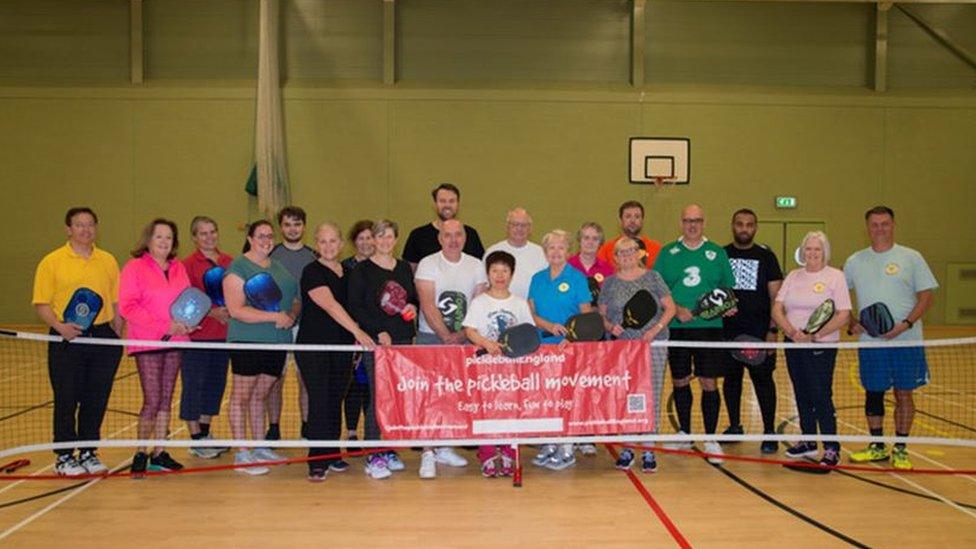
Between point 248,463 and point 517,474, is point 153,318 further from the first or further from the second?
point 517,474

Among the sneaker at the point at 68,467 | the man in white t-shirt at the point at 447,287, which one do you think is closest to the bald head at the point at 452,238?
the man in white t-shirt at the point at 447,287

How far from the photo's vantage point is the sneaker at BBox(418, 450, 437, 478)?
→ 20.7ft

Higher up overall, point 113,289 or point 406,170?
point 406,170

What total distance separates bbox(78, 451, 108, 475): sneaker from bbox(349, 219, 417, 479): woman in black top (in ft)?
6.82

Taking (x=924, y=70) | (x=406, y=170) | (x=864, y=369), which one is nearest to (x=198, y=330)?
(x=864, y=369)

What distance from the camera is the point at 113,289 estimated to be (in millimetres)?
6543

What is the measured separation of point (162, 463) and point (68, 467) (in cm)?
68

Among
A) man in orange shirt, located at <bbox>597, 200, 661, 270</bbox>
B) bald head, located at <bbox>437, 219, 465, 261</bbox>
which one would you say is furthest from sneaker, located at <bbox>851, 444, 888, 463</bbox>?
bald head, located at <bbox>437, 219, 465, 261</bbox>

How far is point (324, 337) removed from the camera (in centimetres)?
623

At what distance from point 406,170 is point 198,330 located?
35.5 feet

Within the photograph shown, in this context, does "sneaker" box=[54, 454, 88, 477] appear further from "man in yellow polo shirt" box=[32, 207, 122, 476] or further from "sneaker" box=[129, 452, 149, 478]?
"sneaker" box=[129, 452, 149, 478]

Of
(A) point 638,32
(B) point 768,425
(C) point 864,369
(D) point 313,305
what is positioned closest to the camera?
(D) point 313,305

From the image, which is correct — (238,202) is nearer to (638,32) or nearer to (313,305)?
(638,32)

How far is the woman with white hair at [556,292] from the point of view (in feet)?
20.8
